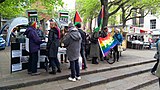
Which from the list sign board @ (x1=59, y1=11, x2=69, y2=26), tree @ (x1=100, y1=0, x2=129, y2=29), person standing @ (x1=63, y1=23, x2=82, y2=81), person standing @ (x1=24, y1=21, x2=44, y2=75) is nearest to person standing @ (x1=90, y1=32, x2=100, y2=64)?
sign board @ (x1=59, y1=11, x2=69, y2=26)

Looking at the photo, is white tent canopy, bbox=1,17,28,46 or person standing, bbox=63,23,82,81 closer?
person standing, bbox=63,23,82,81

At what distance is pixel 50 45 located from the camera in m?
6.28

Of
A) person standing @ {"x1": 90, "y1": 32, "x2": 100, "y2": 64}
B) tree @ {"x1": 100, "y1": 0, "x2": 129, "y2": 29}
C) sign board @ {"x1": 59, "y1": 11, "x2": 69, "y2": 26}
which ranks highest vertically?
tree @ {"x1": 100, "y1": 0, "x2": 129, "y2": 29}

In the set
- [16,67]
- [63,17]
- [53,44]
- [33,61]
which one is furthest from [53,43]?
[63,17]

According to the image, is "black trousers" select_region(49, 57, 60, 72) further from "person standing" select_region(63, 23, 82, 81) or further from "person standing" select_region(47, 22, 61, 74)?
"person standing" select_region(63, 23, 82, 81)

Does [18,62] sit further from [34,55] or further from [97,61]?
[97,61]

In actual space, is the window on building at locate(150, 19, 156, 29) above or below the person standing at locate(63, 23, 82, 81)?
above

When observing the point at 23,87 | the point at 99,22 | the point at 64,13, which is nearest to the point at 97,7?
the point at 99,22

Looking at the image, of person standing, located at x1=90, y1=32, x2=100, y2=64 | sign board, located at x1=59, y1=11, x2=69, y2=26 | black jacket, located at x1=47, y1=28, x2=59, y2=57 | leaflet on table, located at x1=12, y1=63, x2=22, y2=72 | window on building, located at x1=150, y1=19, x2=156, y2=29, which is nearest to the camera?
black jacket, located at x1=47, y1=28, x2=59, y2=57

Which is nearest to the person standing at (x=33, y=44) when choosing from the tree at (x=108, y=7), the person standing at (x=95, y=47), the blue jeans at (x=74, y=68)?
the blue jeans at (x=74, y=68)

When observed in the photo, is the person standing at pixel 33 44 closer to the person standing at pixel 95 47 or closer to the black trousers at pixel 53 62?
the black trousers at pixel 53 62

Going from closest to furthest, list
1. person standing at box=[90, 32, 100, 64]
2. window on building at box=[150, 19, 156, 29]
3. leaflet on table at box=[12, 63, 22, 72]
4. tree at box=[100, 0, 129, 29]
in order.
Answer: leaflet on table at box=[12, 63, 22, 72]
person standing at box=[90, 32, 100, 64]
tree at box=[100, 0, 129, 29]
window on building at box=[150, 19, 156, 29]

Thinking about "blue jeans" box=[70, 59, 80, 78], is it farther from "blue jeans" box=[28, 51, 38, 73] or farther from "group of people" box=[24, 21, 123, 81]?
"blue jeans" box=[28, 51, 38, 73]

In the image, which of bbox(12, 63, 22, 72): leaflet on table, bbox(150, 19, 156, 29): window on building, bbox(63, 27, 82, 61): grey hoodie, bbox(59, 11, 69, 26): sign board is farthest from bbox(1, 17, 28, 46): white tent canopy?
bbox(150, 19, 156, 29): window on building
